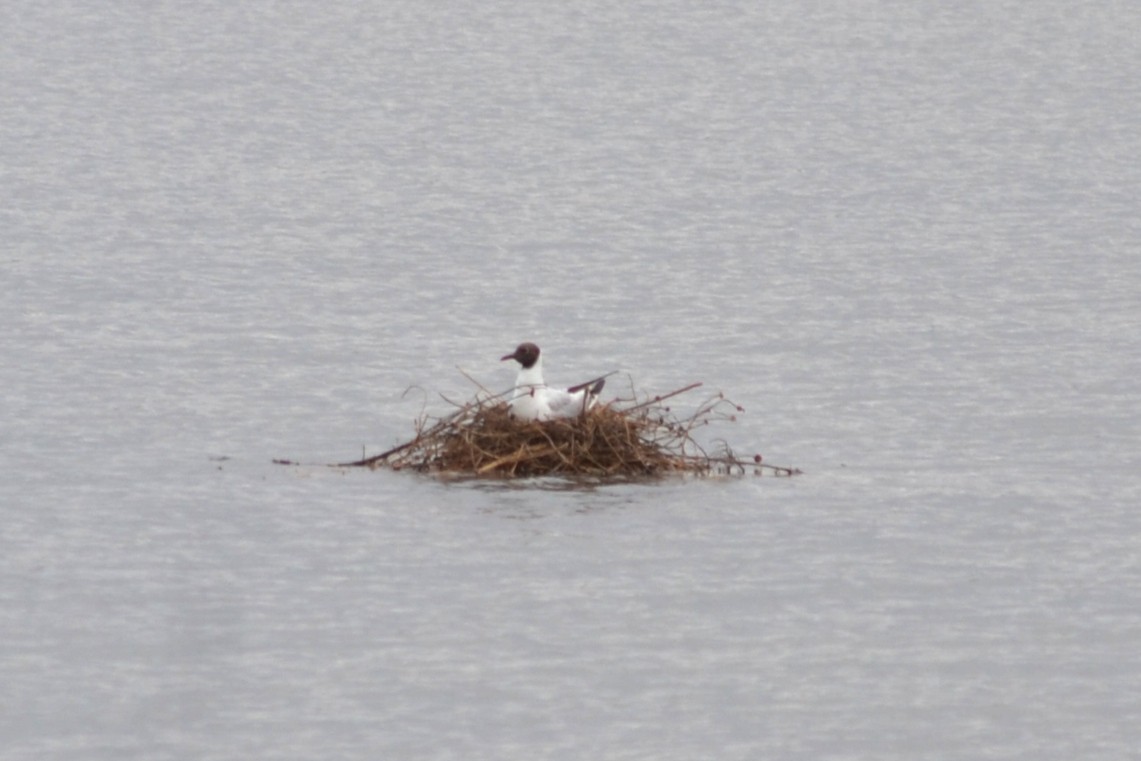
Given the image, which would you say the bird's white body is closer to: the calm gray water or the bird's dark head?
the bird's dark head

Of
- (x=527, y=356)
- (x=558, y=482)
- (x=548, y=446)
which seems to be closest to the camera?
(x=527, y=356)

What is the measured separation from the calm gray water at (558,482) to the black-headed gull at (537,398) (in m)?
0.55

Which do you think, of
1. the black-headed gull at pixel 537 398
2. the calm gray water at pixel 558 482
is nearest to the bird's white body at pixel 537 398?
the black-headed gull at pixel 537 398

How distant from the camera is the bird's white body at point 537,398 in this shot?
20.2 metres

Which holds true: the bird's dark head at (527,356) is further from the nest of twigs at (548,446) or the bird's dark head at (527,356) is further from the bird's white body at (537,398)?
the nest of twigs at (548,446)

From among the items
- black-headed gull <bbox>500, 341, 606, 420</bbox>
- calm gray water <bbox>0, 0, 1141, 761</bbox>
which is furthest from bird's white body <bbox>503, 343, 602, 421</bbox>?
calm gray water <bbox>0, 0, 1141, 761</bbox>

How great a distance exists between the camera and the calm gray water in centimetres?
1617

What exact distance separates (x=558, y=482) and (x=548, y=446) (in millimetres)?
297

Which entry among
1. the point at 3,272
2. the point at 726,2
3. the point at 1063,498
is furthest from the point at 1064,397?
the point at 726,2

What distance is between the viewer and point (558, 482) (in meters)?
20.5

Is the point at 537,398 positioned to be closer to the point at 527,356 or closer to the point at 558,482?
the point at 527,356

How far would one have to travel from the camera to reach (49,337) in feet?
92.8

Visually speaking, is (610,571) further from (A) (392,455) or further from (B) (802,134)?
A: (B) (802,134)

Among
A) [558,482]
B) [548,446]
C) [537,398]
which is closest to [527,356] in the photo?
[537,398]
